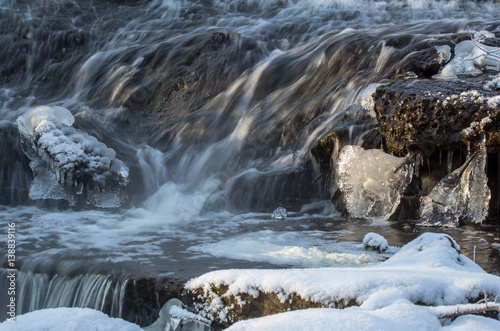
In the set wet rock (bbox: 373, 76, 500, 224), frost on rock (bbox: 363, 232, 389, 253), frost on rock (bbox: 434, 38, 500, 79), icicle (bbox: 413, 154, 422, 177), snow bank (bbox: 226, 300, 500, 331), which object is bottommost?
frost on rock (bbox: 363, 232, 389, 253)

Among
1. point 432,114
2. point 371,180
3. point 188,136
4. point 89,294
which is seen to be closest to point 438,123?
point 432,114

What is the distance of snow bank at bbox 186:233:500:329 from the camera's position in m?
2.37

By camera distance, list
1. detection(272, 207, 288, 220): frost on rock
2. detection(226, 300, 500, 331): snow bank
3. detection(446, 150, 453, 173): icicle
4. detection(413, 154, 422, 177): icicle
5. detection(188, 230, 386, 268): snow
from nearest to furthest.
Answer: detection(226, 300, 500, 331): snow bank → detection(188, 230, 386, 268): snow → detection(446, 150, 453, 173): icicle → detection(413, 154, 422, 177): icicle → detection(272, 207, 288, 220): frost on rock

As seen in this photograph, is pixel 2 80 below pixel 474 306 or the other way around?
the other way around

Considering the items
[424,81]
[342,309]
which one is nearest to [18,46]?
[424,81]

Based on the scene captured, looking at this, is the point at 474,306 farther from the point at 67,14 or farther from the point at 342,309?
the point at 67,14

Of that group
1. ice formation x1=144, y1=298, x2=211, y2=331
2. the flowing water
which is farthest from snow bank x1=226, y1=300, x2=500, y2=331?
the flowing water

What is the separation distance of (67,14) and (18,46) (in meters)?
1.69

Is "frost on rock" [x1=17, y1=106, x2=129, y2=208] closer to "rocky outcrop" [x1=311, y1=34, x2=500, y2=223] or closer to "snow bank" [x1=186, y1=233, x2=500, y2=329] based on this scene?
"rocky outcrop" [x1=311, y1=34, x2=500, y2=223]

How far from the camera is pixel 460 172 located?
4777 mm

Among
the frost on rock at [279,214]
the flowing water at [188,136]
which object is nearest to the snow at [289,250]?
the flowing water at [188,136]

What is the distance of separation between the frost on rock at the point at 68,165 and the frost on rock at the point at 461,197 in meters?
3.47

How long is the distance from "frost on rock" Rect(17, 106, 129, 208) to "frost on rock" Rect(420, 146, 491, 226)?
3.47 metres

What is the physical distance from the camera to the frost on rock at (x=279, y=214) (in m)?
5.49
